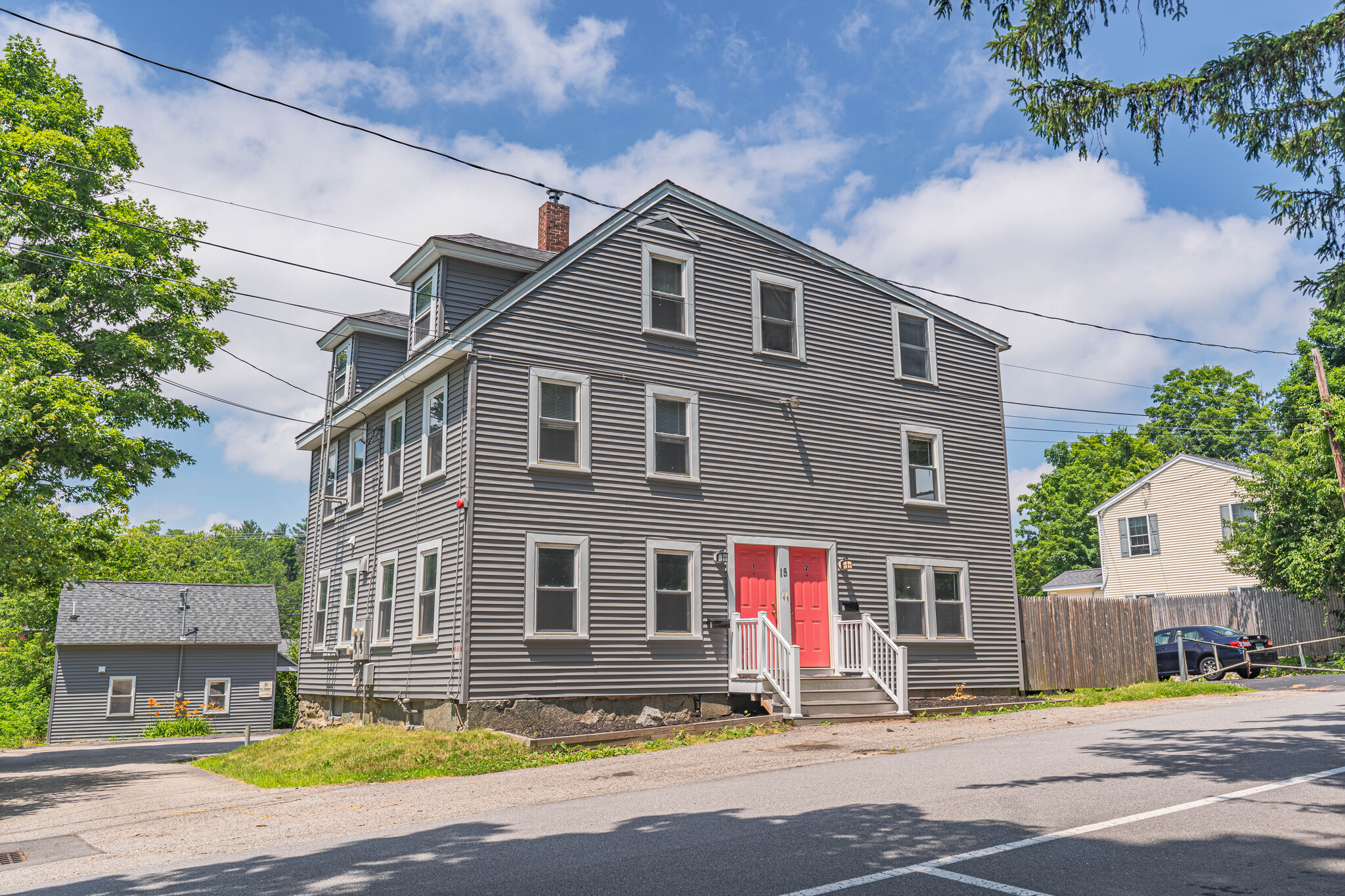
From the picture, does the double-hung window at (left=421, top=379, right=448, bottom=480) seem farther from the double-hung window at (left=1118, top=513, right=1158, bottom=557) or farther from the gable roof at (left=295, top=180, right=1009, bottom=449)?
the double-hung window at (left=1118, top=513, right=1158, bottom=557)

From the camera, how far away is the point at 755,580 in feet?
59.0

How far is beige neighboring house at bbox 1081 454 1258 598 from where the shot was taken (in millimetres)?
35031

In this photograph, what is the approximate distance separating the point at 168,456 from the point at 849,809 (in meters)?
19.9

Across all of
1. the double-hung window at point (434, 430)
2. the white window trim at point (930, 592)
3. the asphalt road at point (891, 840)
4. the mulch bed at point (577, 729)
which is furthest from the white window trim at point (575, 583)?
the white window trim at point (930, 592)

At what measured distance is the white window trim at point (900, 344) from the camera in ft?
67.9

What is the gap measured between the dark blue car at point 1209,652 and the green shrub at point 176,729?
3238 cm

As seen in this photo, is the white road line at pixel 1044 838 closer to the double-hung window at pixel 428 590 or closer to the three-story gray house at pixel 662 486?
the three-story gray house at pixel 662 486

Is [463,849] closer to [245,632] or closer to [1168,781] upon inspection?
[1168,781]

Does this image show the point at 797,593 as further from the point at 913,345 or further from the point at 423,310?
the point at 423,310

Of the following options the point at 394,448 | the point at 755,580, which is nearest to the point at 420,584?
Answer: the point at 394,448

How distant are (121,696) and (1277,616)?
39803 millimetres

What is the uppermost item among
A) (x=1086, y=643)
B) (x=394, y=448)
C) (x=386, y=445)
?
(x=386, y=445)

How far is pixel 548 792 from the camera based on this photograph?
10.4 m

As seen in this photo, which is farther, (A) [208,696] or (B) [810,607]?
(A) [208,696]
